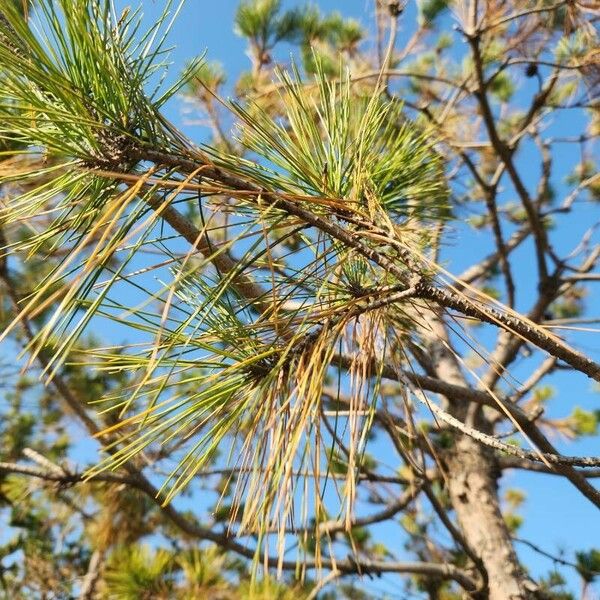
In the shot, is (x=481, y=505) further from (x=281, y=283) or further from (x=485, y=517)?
(x=281, y=283)

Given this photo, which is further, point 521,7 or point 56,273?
point 521,7

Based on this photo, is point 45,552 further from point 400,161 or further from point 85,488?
point 400,161

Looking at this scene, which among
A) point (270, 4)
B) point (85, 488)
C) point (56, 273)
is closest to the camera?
point (56, 273)

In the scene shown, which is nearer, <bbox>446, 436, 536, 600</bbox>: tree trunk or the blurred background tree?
the blurred background tree

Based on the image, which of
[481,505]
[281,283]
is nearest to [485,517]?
[481,505]

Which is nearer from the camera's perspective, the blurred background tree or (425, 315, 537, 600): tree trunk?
the blurred background tree

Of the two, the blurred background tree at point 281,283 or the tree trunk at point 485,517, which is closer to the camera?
the blurred background tree at point 281,283

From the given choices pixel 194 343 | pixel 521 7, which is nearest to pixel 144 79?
pixel 194 343

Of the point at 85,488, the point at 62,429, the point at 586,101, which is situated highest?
the point at 586,101

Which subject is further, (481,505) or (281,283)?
(481,505)

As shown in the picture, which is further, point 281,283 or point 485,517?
point 485,517

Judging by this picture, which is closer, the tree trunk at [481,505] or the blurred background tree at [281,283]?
the blurred background tree at [281,283]
